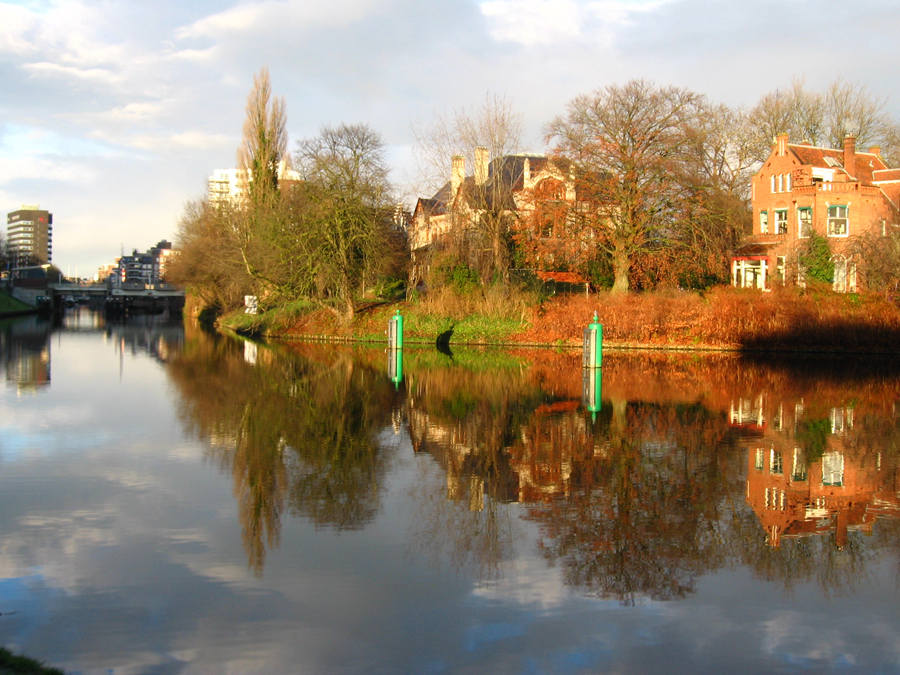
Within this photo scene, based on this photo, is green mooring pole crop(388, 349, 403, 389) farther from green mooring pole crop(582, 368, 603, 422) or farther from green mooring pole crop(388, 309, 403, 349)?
green mooring pole crop(582, 368, 603, 422)

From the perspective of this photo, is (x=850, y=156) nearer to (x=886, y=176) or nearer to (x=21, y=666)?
(x=886, y=176)

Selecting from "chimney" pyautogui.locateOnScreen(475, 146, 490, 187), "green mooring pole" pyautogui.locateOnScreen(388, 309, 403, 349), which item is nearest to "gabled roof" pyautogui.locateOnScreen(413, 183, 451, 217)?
"chimney" pyautogui.locateOnScreen(475, 146, 490, 187)

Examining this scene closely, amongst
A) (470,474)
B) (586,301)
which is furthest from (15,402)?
(586,301)

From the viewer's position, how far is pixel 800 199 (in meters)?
44.3

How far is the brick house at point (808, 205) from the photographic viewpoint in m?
40.9

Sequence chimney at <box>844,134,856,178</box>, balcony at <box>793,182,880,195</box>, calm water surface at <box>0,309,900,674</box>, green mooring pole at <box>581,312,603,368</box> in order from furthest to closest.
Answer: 1. chimney at <box>844,134,856,178</box>
2. balcony at <box>793,182,880,195</box>
3. green mooring pole at <box>581,312,603,368</box>
4. calm water surface at <box>0,309,900,674</box>

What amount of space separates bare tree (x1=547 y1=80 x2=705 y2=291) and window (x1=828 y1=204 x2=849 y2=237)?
1142 centimetres

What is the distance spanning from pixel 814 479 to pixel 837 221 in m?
38.0

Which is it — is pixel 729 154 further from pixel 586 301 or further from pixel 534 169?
pixel 586 301

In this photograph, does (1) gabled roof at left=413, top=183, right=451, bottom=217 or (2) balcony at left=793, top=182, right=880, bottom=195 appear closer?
(1) gabled roof at left=413, top=183, right=451, bottom=217

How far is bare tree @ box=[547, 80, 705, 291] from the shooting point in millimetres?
35094

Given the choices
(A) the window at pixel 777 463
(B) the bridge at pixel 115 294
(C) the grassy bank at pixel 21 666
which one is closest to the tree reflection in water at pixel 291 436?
(C) the grassy bank at pixel 21 666

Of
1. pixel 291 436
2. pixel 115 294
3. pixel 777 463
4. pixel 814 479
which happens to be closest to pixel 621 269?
pixel 777 463

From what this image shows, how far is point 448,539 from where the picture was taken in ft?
23.2
